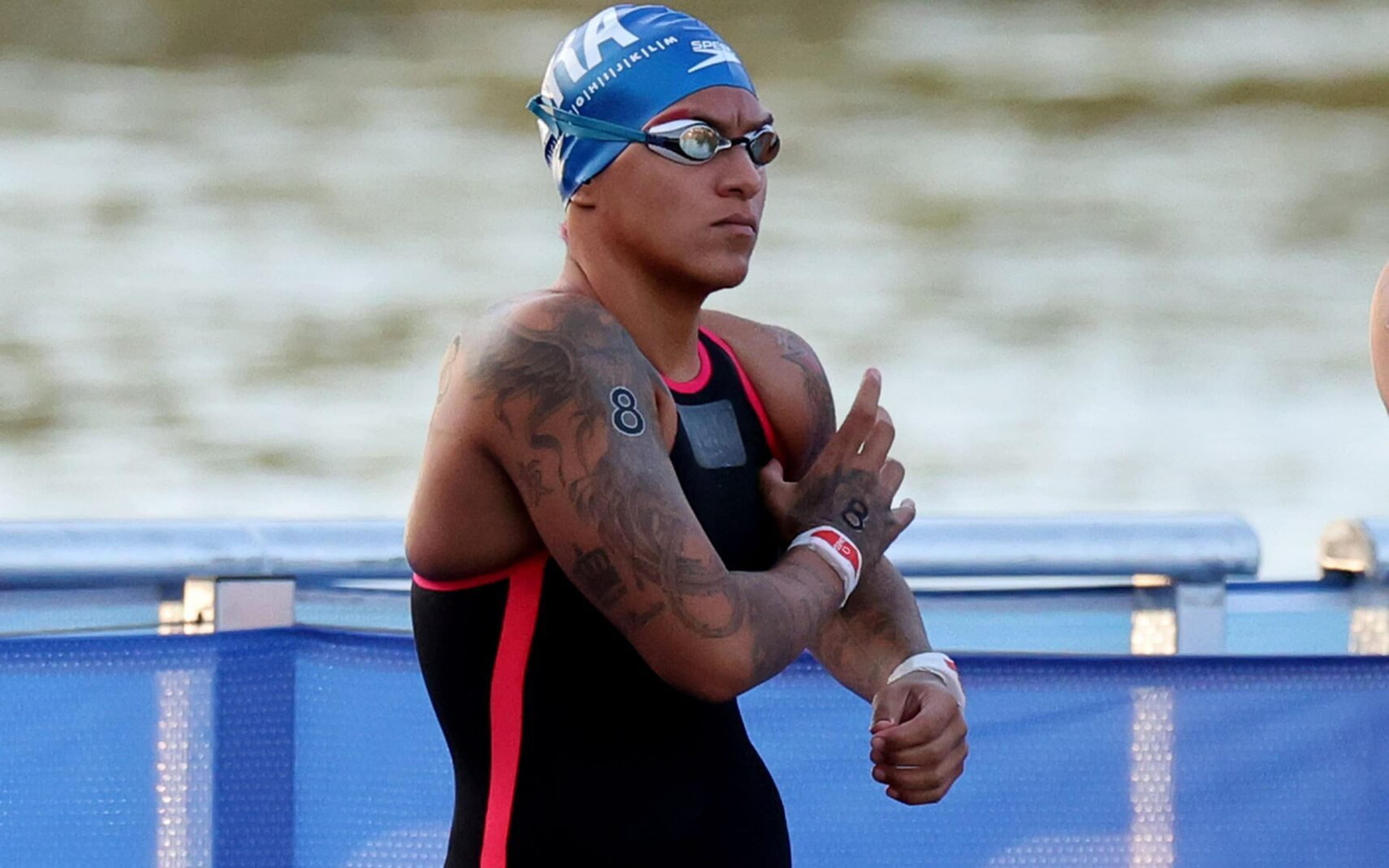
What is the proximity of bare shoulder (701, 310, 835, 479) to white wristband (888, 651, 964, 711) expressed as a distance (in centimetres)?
20

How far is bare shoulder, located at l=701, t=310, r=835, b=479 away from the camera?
5.59ft

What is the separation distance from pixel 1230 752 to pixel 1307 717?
11 cm

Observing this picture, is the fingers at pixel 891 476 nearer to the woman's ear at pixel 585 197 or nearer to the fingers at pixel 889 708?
the fingers at pixel 889 708

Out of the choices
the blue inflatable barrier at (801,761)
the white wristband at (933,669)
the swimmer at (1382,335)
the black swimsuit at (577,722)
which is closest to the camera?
the black swimsuit at (577,722)

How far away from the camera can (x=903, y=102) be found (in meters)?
7.92

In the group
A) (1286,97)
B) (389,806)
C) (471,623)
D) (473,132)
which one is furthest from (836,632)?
(1286,97)

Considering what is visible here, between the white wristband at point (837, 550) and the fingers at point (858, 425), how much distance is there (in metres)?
0.07

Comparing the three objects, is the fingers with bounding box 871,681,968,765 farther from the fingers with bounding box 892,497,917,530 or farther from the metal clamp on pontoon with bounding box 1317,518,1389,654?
the metal clamp on pontoon with bounding box 1317,518,1389,654

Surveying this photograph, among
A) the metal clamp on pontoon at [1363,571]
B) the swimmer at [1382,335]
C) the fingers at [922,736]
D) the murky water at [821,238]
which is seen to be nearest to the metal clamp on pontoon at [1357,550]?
the metal clamp on pontoon at [1363,571]

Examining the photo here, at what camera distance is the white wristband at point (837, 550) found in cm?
154

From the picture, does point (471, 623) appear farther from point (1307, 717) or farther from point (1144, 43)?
point (1144, 43)

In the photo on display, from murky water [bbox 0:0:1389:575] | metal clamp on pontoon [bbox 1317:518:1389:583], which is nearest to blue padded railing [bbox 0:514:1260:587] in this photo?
metal clamp on pontoon [bbox 1317:518:1389:583]

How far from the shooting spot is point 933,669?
1688 millimetres

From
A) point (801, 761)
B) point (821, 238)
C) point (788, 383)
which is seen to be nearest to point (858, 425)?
Result: point (788, 383)
